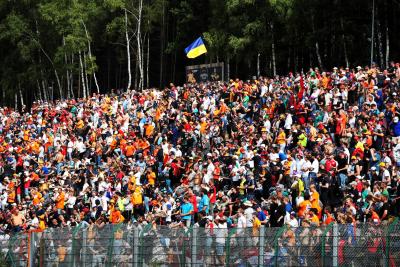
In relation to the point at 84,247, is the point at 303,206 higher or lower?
higher

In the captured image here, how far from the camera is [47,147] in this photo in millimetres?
40594

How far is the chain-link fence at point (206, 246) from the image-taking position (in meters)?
14.0

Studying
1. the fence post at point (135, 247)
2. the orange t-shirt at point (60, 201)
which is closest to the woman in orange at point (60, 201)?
the orange t-shirt at point (60, 201)

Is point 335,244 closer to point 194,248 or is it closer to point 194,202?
point 194,248

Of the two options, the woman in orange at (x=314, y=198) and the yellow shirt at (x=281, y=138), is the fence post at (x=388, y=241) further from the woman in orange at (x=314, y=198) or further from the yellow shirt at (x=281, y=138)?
the yellow shirt at (x=281, y=138)

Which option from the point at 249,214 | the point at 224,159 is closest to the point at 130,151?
the point at 224,159

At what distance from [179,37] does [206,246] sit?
186 feet

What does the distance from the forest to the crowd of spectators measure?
16193mm

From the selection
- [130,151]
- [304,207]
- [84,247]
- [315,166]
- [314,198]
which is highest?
[130,151]

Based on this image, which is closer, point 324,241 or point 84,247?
point 324,241

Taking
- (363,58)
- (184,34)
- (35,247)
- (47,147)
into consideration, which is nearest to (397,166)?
(35,247)

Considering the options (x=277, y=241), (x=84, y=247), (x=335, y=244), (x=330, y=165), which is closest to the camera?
(x=335, y=244)

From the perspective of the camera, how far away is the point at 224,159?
28953 millimetres

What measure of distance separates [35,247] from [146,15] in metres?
54.2
